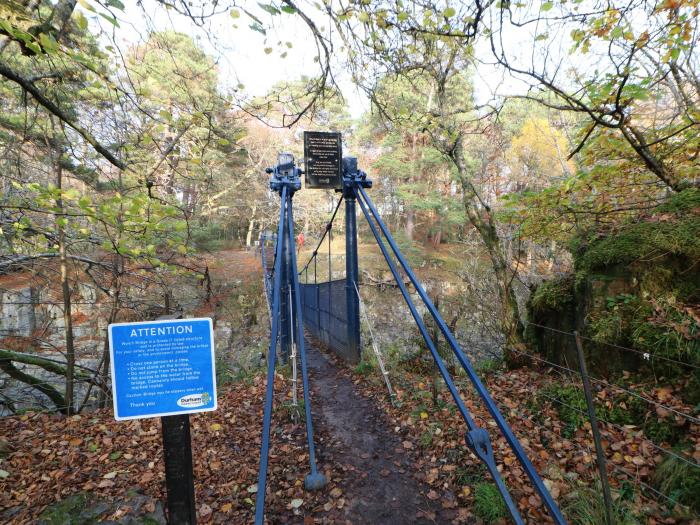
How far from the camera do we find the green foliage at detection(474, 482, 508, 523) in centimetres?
223

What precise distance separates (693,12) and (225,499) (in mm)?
5255

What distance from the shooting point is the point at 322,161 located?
5.11 meters

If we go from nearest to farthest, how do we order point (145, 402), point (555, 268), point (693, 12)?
point (145, 402)
point (693, 12)
point (555, 268)

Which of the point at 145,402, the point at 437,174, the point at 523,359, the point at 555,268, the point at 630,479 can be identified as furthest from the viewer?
the point at 437,174

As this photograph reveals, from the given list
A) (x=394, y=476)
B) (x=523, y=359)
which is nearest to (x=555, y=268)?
(x=523, y=359)

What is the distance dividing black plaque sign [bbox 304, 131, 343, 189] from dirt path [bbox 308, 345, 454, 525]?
3033 millimetres

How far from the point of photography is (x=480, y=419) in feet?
11.0

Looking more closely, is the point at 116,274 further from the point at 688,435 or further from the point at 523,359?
the point at 688,435

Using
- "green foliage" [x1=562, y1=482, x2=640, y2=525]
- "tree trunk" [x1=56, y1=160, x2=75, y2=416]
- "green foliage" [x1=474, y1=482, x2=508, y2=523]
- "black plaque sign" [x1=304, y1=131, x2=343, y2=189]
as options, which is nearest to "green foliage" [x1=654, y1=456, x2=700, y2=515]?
"green foliage" [x1=562, y1=482, x2=640, y2=525]

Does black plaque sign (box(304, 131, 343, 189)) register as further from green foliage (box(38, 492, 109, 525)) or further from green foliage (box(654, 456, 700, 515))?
green foliage (box(654, 456, 700, 515))

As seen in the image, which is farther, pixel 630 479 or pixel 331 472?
pixel 331 472

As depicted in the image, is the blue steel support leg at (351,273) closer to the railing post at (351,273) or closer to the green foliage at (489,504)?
the railing post at (351,273)

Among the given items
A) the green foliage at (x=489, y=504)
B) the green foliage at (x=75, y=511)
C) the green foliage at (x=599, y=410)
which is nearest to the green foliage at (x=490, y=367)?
the green foliage at (x=599, y=410)

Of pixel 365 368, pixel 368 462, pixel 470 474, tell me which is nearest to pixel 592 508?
pixel 470 474
